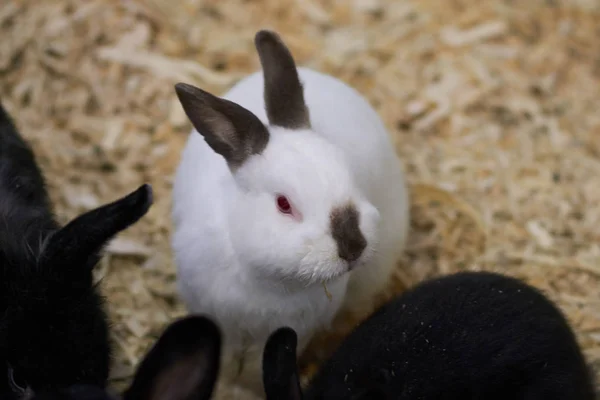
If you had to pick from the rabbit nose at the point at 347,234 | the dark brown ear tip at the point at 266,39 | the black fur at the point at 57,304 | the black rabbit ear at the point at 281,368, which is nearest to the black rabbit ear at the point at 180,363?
the black rabbit ear at the point at 281,368

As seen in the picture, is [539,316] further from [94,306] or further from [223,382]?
→ [94,306]

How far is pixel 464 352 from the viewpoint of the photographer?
247 cm

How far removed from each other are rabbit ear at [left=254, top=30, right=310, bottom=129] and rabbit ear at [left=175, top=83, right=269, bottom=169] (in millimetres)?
109

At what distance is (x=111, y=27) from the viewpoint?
4168mm

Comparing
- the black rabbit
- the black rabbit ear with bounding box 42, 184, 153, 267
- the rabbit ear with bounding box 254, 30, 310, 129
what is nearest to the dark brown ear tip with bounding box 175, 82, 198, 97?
the rabbit ear with bounding box 254, 30, 310, 129

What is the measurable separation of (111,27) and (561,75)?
8.15 ft

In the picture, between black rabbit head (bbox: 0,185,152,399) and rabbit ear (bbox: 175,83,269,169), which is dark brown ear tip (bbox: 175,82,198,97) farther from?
black rabbit head (bbox: 0,185,152,399)

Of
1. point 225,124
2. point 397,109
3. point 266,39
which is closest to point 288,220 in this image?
point 225,124

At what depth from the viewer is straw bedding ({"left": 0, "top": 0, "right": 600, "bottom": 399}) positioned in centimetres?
338

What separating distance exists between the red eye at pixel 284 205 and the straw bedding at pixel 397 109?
0.93 m

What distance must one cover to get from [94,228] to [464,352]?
121 cm

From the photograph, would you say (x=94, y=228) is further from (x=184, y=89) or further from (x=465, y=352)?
(x=465, y=352)

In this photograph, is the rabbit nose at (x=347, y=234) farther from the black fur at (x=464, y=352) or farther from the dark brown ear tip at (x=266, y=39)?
the dark brown ear tip at (x=266, y=39)

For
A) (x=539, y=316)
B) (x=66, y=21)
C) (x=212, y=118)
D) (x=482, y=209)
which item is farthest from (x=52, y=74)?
(x=539, y=316)
